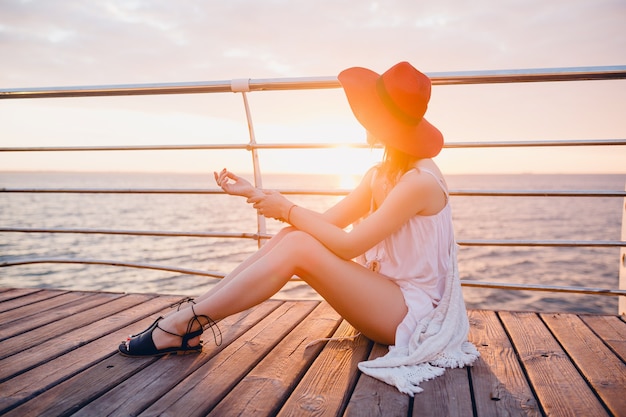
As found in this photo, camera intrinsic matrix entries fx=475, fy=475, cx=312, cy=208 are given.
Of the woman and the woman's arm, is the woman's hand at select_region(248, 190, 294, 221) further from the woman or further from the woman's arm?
the woman's arm

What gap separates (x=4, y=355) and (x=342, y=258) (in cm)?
127

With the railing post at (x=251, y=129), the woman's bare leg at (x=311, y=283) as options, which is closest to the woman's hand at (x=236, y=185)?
the woman's bare leg at (x=311, y=283)

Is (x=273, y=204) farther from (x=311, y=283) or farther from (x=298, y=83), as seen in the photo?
(x=298, y=83)

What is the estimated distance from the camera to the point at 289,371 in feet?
5.11

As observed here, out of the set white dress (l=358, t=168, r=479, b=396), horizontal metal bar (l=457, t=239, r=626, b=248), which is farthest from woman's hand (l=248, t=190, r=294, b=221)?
horizontal metal bar (l=457, t=239, r=626, b=248)

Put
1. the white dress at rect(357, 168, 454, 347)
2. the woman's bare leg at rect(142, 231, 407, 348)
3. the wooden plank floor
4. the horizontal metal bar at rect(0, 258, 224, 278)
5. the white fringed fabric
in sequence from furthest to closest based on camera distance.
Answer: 1. the horizontal metal bar at rect(0, 258, 224, 278)
2. the white dress at rect(357, 168, 454, 347)
3. the woman's bare leg at rect(142, 231, 407, 348)
4. the white fringed fabric
5. the wooden plank floor

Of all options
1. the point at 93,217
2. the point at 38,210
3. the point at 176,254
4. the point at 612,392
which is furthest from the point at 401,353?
the point at 38,210

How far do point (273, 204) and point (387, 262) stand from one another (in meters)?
0.50

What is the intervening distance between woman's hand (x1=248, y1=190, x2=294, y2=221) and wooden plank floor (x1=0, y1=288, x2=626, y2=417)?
1.63 feet

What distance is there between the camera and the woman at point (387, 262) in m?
1.66

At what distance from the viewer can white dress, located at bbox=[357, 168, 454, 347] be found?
5.86ft

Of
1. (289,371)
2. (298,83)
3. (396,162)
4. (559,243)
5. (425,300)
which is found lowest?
(289,371)

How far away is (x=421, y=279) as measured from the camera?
179 centimetres

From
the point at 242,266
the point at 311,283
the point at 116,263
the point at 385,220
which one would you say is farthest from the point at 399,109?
the point at 116,263
